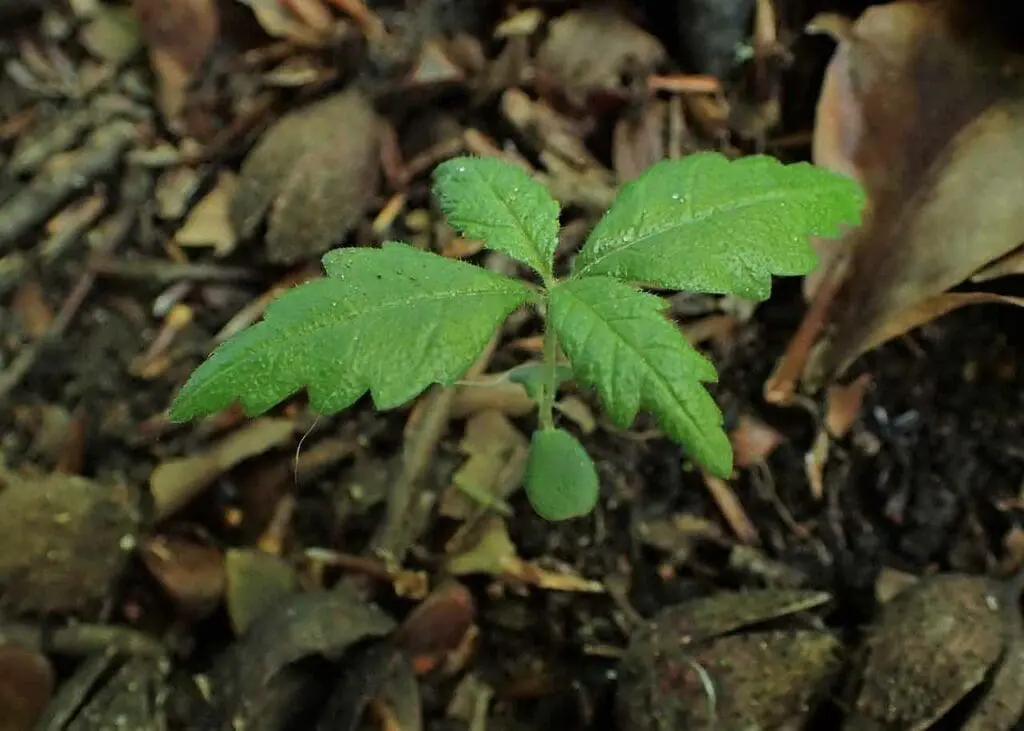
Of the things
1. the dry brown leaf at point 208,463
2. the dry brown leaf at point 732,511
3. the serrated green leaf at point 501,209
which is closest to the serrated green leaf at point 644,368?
the serrated green leaf at point 501,209

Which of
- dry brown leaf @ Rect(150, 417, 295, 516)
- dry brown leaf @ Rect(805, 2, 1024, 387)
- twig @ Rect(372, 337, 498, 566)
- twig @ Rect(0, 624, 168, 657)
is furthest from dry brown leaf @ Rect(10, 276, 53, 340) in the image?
dry brown leaf @ Rect(805, 2, 1024, 387)

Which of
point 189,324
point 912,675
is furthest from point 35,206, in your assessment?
point 912,675

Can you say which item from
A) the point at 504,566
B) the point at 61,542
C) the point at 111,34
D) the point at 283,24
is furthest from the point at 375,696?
the point at 111,34

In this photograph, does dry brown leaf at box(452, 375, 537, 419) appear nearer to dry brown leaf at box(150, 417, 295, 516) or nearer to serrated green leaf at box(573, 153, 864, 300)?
dry brown leaf at box(150, 417, 295, 516)

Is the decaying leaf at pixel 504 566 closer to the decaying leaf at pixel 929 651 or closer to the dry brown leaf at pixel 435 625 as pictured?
the dry brown leaf at pixel 435 625

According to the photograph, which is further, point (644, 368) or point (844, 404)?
point (844, 404)

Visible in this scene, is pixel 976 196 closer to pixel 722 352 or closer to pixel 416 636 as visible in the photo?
pixel 722 352

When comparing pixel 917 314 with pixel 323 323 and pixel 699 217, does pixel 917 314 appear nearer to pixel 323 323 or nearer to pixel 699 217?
pixel 699 217
